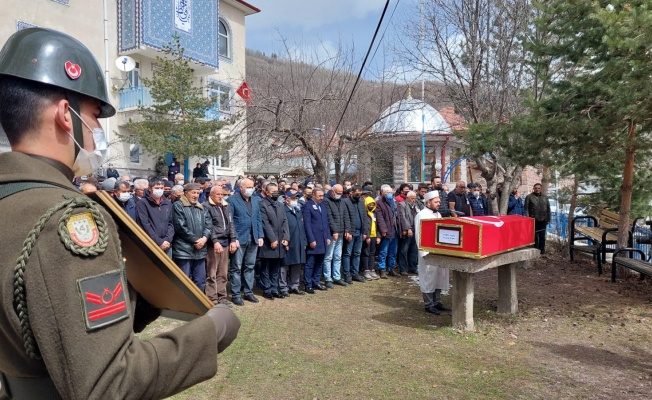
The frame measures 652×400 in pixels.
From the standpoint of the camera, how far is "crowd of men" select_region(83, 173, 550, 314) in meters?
7.45

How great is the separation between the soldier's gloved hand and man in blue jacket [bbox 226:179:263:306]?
6.56 metres

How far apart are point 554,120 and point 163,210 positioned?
6579mm

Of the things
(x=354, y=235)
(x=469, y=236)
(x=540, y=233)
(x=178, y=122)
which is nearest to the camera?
(x=469, y=236)

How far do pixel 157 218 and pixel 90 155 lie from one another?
6193 mm

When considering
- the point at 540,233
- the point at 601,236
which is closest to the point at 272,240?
the point at 601,236

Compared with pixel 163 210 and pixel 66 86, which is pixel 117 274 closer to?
pixel 66 86

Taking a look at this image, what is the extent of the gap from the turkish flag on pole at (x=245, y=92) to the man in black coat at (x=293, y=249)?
24.2 feet

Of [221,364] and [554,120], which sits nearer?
[221,364]

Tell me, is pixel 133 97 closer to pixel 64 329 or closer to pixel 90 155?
pixel 90 155

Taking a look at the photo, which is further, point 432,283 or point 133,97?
point 133,97

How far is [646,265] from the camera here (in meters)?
7.68

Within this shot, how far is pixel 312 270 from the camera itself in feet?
31.0

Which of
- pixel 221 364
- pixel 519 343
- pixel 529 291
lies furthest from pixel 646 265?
pixel 221 364

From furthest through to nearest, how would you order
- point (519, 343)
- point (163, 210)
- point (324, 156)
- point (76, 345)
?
1. point (324, 156)
2. point (163, 210)
3. point (519, 343)
4. point (76, 345)
